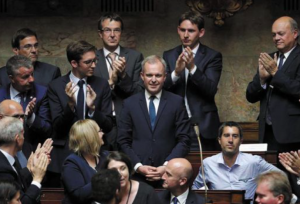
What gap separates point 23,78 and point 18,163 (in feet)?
4.89

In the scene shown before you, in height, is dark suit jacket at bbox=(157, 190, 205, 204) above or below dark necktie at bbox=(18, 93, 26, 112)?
below

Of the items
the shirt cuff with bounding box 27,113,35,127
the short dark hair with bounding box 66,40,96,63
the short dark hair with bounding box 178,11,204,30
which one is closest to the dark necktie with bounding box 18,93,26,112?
the shirt cuff with bounding box 27,113,35,127

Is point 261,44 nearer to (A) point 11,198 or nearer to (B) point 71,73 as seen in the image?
(B) point 71,73

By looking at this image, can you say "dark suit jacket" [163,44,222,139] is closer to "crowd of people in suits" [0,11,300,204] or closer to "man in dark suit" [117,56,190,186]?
"crowd of people in suits" [0,11,300,204]

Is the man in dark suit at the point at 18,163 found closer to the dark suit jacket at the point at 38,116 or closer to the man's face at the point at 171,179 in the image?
the man's face at the point at 171,179

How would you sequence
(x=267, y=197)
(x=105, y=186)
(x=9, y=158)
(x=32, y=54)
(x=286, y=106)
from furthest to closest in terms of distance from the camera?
1. (x=32, y=54)
2. (x=286, y=106)
3. (x=9, y=158)
4. (x=267, y=197)
5. (x=105, y=186)

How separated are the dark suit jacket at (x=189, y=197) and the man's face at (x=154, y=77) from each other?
1342mm

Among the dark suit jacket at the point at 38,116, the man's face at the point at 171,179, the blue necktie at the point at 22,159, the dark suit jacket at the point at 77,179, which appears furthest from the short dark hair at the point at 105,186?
the dark suit jacket at the point at 38,116

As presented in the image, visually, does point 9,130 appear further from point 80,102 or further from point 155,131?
point 155,131

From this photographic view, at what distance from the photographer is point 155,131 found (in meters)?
10.0

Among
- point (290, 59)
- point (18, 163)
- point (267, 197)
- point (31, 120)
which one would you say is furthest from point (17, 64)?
point (267, 197)

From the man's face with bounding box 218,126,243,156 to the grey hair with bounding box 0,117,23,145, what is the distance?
7.44 ft

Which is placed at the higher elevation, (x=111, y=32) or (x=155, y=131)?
(x=111, y=32)

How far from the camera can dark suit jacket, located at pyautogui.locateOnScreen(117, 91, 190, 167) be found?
9945 mm
